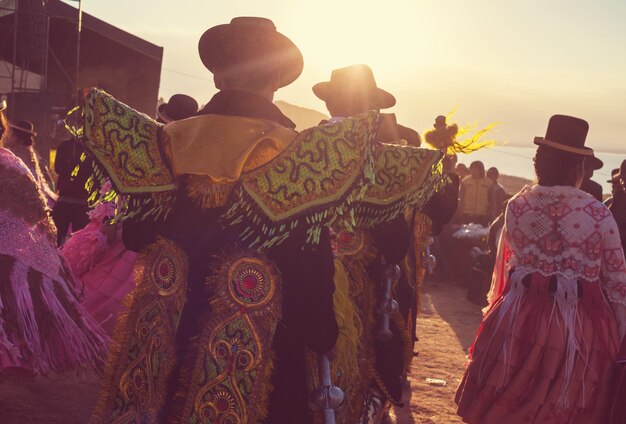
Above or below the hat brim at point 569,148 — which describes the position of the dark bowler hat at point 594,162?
above

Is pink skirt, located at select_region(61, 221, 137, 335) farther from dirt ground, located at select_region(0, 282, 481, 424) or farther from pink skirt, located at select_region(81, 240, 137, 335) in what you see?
dirt ground, located at select_region(0, 282, 481, 424)

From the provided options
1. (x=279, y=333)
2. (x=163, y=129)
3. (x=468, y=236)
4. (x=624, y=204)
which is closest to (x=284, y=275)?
(x=279, y=333)

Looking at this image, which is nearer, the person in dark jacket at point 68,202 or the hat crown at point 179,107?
the hat crown at point 179,107

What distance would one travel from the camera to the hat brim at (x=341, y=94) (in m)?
5.17

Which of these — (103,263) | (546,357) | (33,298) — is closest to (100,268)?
(103,263)

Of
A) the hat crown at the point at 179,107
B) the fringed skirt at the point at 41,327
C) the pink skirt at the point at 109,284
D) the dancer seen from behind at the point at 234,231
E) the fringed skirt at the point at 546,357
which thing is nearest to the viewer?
the dancer seen from behind at the point at 234,231

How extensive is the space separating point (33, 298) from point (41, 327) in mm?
202

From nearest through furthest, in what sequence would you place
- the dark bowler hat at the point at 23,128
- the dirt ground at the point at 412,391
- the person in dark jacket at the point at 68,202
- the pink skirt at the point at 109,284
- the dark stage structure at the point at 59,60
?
the dirt ground at the point at 412,391 < the pink skirt at the point at 109,284 < the dark bowler hat at the point at 23,128 < the person in dark jacket at the point at 68,202 < the dark stage structure at the point at 59,60

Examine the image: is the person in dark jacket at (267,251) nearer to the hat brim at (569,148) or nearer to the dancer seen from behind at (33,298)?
the hat brim at (569,148)

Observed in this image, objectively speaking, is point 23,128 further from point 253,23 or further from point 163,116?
point 253,23

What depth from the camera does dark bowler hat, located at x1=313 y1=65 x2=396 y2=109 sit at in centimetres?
517

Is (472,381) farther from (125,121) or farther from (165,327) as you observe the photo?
(125,121)

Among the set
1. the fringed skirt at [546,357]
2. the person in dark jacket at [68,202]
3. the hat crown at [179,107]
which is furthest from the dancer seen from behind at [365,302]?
the person in dark jacket at [68,202]

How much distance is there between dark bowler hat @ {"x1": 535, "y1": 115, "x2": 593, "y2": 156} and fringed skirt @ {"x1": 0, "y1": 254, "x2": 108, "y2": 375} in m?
3.31
